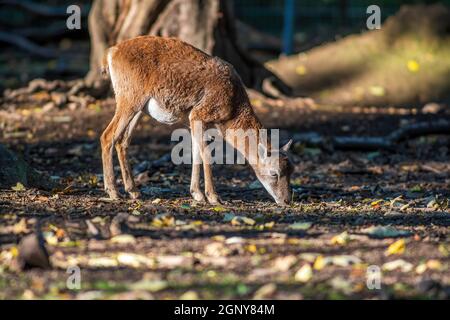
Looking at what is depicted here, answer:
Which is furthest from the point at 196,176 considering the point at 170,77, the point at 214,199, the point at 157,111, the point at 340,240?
the point at 340,240

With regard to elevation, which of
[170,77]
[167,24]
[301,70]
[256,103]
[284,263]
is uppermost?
[167,24]

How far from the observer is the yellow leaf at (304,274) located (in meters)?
6.13

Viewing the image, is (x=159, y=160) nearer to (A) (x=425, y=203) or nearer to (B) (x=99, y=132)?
(B) (x=99, y=132)

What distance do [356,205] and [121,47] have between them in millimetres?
2572

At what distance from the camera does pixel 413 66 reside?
16125 mm

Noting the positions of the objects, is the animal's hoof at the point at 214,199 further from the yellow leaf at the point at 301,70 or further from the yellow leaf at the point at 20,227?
the yellow leaf at the point at 301,70

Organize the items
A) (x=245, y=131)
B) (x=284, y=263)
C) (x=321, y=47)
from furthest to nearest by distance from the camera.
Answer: (x=321, y=47), (x=245, y=131), (x=284, y=263)

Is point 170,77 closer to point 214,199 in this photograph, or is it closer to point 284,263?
point 214,199

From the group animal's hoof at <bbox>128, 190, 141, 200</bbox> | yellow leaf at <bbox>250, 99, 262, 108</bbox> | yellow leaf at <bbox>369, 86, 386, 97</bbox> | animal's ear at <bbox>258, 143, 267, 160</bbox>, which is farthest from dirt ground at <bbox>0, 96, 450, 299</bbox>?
yellow leaf at <bbox>369, 86, 386, 97</bbox>

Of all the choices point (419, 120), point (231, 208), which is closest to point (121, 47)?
point (231, 208)

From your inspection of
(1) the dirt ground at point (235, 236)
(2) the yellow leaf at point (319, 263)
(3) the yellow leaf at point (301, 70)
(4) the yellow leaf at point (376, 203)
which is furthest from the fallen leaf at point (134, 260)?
(3) the yellow leaf at point (301, 70)

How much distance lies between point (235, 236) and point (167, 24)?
8.05 m

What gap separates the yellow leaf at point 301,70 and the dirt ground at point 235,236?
17.5 feet

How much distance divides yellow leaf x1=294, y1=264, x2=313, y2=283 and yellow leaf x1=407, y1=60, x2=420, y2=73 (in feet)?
34.0
